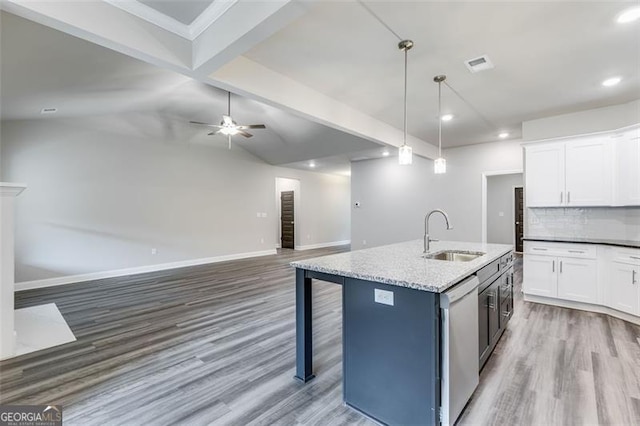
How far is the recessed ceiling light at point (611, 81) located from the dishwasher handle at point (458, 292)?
10.3 ft

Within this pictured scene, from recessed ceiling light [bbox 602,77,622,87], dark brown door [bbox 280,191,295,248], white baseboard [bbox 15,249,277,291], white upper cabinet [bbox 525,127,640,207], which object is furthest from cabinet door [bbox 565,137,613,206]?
dark brown door [bbox 280,191,295,248]

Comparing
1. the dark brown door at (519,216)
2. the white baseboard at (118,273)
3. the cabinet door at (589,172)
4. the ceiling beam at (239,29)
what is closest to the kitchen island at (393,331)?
the ceiling beam at (239,29)

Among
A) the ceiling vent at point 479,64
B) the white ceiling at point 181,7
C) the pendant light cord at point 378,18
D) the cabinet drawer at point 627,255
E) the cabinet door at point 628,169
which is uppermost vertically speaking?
the white ceiling at point 181,7

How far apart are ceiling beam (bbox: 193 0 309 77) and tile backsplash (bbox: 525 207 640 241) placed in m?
4.57

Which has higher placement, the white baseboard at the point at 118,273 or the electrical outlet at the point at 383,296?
the electrical outlet at the point at 383,296

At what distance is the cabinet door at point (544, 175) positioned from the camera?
13.5ft

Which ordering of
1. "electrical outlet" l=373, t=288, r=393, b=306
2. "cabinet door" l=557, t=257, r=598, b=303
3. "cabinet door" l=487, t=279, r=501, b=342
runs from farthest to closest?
1. "cabinet door" l=557, t=257, r=598, b=303
2. "cabinet door" l=487, t=279, r=501, b=342
3. "electrical outlet" l=373, t=288, r=393, b=306

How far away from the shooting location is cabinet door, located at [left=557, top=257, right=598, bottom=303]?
3.75m

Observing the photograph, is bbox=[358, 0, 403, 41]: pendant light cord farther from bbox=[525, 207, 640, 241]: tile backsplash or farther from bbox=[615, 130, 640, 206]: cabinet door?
bbox=[525, 207, 640, 241]: tile backsplash

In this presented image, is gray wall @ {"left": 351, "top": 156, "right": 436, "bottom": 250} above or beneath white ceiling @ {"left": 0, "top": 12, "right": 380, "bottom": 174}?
beneath

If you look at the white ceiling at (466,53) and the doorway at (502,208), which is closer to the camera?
the white ceiling at (466,53)

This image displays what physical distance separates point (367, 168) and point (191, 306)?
588cm

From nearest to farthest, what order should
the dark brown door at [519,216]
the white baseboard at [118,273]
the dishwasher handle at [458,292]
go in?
the dishwasher handle at [458,292] < the white baseboard at [118,273] < the dark brown door at [519,216]

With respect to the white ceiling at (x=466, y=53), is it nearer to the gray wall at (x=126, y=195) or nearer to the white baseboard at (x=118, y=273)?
the gray wall at (x=126, y=195)
